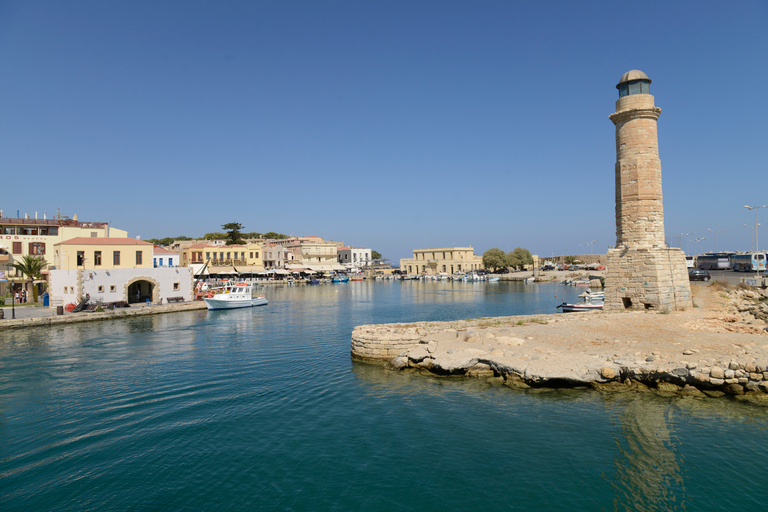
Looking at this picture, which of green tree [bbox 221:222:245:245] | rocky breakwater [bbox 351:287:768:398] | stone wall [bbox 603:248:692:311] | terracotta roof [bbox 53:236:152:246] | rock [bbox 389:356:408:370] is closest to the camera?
rocky breakwater [bbox 351:287:768:398]

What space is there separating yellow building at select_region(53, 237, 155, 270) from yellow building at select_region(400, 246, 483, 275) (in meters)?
80.8

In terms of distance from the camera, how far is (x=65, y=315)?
26609 mm

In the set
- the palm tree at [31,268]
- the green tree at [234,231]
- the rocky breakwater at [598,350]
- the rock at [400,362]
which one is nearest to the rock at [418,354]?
the rocky breakwater at [598,350]

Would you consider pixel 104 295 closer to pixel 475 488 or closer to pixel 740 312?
pixel 475 488

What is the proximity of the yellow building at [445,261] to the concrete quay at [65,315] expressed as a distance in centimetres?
8098

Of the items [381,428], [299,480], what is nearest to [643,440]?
A: [381,428]

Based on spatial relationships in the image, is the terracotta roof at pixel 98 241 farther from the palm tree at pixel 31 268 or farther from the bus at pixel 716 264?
the bus at pixel 716 264

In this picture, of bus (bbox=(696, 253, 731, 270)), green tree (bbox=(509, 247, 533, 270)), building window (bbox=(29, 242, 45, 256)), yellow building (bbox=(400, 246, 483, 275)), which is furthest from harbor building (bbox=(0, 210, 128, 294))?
green tree (bbox=(509, 247, 533, 270))

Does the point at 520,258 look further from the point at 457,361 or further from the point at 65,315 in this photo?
the point at 457,361

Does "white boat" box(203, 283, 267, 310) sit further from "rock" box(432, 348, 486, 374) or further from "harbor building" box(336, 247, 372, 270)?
"harbor building" box(336, 247, 372, 270)

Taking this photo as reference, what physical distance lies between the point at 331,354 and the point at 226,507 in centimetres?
1080

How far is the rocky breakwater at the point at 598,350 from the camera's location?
10.5m

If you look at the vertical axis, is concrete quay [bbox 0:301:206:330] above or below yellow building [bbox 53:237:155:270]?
below

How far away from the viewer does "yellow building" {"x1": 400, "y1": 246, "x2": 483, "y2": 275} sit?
354 feet
